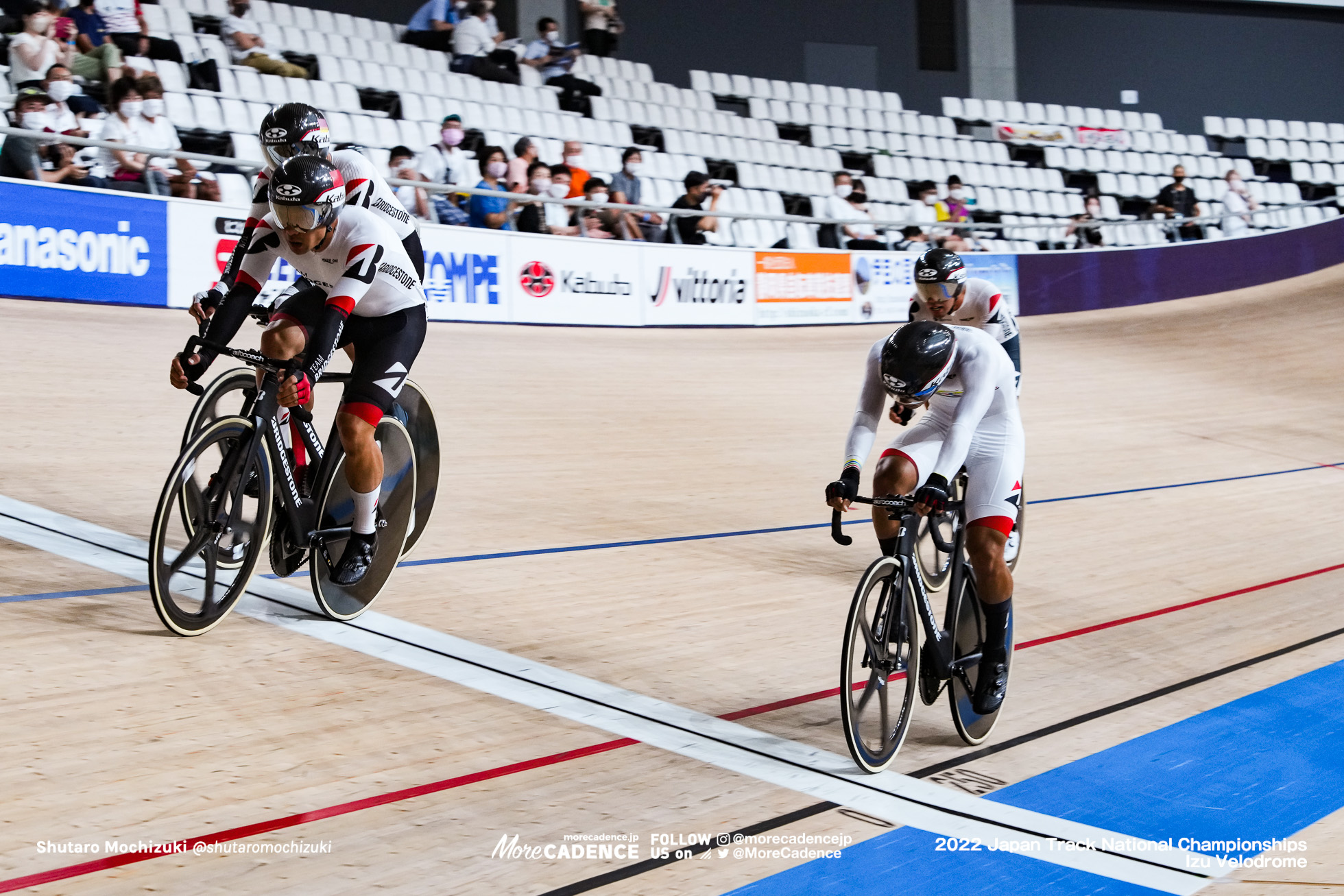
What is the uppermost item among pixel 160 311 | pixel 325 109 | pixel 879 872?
pixel 325 109

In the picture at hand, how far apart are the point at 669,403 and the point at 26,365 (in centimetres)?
369

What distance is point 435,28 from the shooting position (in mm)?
12188

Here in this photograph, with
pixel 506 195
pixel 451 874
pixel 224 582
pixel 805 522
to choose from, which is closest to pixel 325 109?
pixel 506 195

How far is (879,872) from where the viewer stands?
2350 millimetres

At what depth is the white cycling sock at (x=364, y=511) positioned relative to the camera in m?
3.33

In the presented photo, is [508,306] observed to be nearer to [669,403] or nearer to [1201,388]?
[669,403]

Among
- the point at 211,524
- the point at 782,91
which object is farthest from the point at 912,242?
the point at 211,524

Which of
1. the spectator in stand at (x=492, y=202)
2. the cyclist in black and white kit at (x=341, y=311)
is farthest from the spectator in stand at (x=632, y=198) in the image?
the cyclist in black and white kit at (x=341, y=311)

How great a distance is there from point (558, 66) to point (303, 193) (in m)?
10.4

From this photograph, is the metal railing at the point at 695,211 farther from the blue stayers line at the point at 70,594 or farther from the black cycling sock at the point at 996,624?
the black cycling sock at the point at 996,624

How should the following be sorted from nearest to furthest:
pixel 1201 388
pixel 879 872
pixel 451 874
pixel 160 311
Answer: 1. pixel 451 874
2. pixel 879 872
3. pixel 160 311
4. pixel 1201 388

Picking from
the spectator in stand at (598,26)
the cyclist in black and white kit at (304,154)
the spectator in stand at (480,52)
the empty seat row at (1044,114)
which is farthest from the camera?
the empty seat row at (1044,114)

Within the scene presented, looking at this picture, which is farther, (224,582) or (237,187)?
(237,187)

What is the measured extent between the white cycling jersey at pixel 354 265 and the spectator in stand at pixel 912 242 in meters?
9.91
